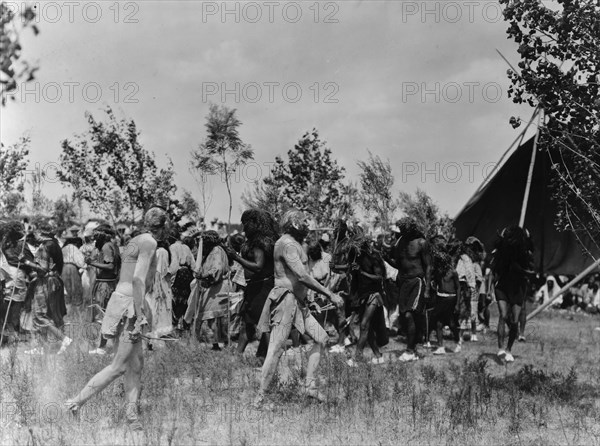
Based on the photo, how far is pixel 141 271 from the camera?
18.1 ft

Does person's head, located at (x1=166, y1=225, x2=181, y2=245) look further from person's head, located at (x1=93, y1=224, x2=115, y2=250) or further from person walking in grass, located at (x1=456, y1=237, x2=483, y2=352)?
person walking in grass, located at (x1=456, y1=237, x2=483, y2=352)

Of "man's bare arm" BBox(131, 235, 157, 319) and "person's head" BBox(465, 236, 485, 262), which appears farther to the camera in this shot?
"person's head" BBox(465, 236, 485, 262)

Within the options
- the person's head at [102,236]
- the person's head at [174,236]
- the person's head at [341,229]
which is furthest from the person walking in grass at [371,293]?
the person's head at [102,236]

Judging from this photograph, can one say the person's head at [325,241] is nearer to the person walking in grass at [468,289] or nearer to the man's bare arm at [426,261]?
the person walking in grass at [468,289]

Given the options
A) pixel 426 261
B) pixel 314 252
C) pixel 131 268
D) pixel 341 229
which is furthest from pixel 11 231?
pixel 426 261

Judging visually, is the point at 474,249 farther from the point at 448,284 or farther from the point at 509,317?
the point at 509,317

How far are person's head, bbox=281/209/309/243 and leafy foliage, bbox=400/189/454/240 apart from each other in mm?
6195

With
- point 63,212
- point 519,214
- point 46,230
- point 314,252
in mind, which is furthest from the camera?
point 63,212

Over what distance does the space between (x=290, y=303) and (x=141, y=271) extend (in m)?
1.54

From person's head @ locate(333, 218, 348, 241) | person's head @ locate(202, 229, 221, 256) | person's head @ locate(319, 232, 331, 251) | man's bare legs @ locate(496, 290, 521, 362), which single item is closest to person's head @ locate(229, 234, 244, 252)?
person's head @ locate(202, 229, 221, 256)

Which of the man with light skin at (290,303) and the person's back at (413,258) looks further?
the person's back at (413,258)

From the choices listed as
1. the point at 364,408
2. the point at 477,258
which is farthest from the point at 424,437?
the point at 477,258

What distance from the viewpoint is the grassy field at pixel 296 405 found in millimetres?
5715

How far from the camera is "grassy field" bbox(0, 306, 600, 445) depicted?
5715 mm
